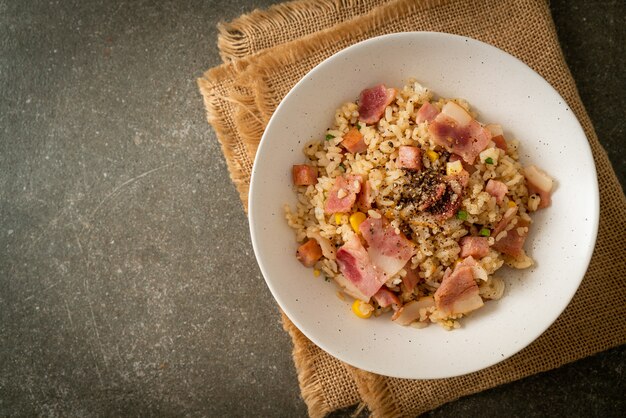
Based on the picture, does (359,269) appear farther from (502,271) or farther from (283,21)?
(283,21)

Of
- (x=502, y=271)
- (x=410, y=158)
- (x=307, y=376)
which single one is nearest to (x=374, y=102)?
(x=410, y=158)

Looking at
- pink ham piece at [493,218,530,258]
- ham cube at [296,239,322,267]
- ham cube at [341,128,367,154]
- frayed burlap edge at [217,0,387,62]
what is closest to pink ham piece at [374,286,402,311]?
ham cube at [296,239,322,267]

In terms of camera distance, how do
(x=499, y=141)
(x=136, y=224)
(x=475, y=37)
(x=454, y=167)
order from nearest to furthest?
(x=454, y=167) → (x=499, y=141) → (x=475, y=37) → (x=136, y=224)

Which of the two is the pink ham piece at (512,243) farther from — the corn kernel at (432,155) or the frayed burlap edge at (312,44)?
the frayed burlap edge at (312,44)

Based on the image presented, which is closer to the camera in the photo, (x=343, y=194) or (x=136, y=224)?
(x=343, y=194)

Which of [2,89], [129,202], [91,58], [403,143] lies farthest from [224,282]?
[2,89]

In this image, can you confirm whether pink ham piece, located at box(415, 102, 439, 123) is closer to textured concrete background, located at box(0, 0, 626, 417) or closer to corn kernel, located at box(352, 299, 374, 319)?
corn kernel, located at box(352, 299, 374, 319)

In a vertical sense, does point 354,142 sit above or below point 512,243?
above
